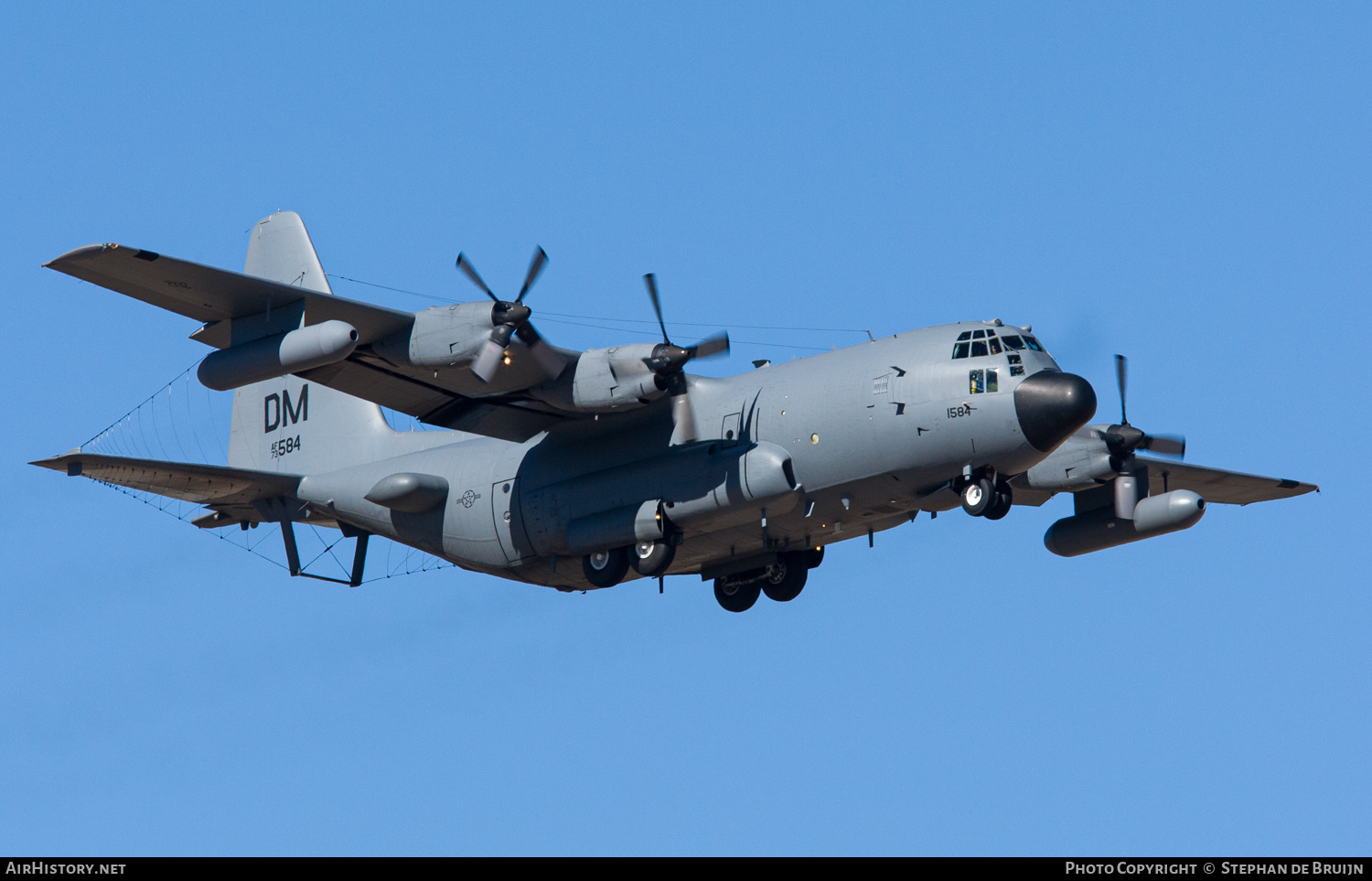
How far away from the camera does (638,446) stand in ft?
76.6

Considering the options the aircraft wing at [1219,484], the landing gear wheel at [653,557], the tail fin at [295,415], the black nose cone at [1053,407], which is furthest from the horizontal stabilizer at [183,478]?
the aircraft wing at [1219,484]

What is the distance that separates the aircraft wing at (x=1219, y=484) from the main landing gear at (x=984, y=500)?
5747 millimetres

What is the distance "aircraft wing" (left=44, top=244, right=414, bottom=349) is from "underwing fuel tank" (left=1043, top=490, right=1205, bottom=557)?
1060cm

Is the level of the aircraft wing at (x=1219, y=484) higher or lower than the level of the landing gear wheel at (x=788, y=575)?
higher

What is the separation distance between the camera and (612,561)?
77.1ft

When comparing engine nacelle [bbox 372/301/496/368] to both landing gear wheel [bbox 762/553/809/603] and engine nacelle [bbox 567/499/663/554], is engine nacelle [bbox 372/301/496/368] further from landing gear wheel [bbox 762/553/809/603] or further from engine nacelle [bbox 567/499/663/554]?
→ landing gear wheel [bbox 762/553/809/603]

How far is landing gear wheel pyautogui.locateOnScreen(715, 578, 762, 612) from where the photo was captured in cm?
2544

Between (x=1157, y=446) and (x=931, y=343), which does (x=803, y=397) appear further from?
(x=1157, y=446)

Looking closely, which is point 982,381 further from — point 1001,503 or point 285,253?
point 285,253

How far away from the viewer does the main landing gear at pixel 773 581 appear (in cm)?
2498

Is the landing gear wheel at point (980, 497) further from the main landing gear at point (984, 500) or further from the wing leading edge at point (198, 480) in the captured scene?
the wing leading edge at point (198, 480)

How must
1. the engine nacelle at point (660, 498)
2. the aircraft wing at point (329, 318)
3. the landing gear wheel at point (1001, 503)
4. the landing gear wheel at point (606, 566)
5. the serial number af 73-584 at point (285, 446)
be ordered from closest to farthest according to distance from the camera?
the aircraft wing at point (329, 318) → the landing gear wheel at point (1001, 503) → the engine nacelle at point (660, 498) → the landing gear wheel at point (606, 566) → the serial number af 73-584 at point (285, 446)
